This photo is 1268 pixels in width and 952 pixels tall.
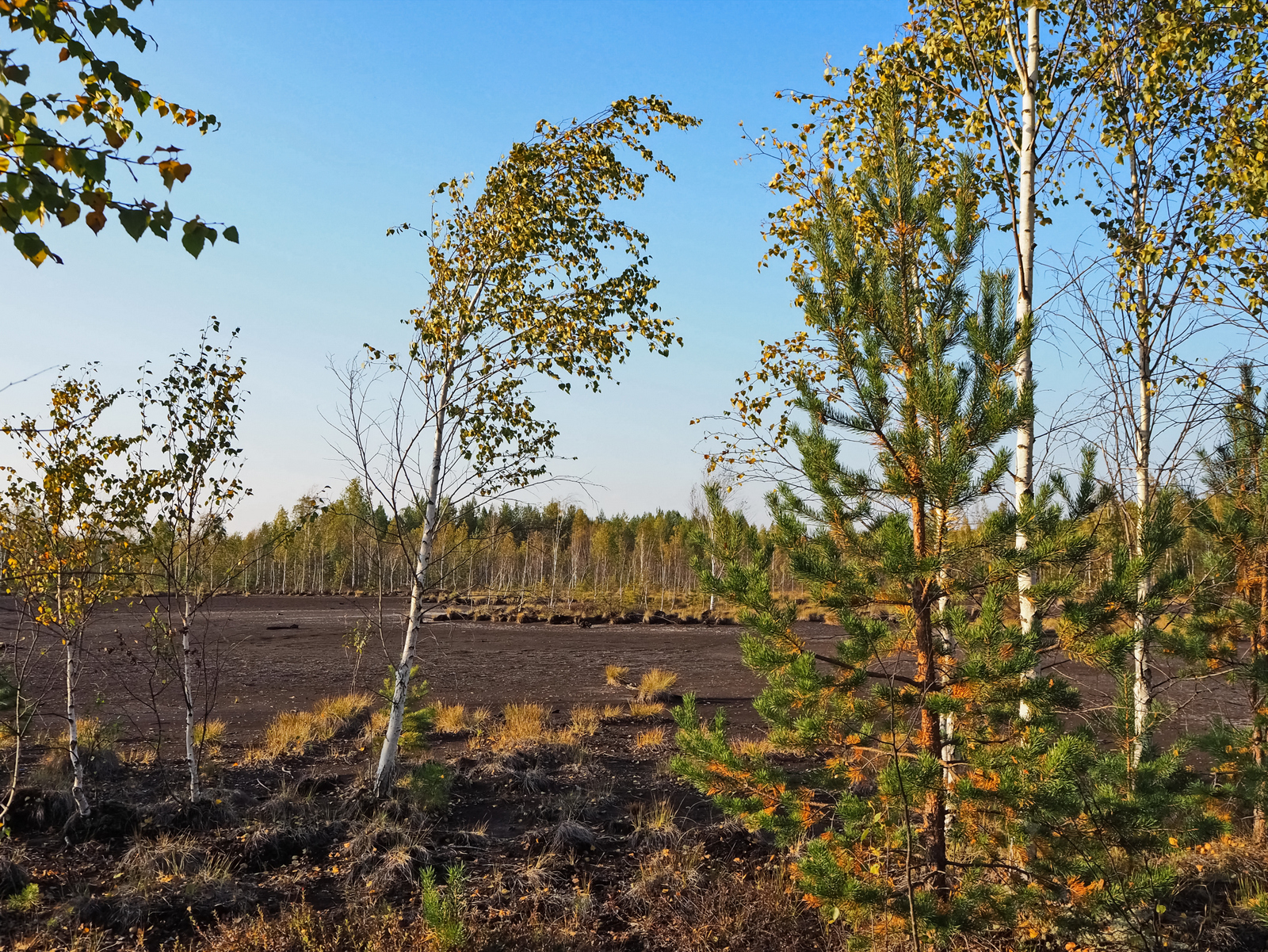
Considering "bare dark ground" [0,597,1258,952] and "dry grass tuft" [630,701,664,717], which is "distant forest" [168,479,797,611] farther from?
"bare dark ground" [0,597,1258,952]

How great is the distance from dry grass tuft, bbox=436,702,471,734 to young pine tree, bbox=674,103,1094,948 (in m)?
8.26

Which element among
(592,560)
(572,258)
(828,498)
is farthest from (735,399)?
(592,560)

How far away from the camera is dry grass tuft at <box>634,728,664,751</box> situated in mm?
11346

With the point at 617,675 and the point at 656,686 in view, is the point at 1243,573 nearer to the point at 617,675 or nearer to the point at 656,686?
the point at 656,686

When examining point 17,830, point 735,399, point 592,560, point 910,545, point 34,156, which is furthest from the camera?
point 592,560

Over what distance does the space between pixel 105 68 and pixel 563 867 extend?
242 inches

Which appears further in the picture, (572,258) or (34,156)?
(572,258)

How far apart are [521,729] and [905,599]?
8.31 metres

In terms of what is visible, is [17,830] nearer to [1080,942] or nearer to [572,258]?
[572,258]

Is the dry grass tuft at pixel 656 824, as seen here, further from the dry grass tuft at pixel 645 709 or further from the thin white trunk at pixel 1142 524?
the dry grass tuft at pixel 645 709

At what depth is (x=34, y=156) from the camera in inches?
86.7

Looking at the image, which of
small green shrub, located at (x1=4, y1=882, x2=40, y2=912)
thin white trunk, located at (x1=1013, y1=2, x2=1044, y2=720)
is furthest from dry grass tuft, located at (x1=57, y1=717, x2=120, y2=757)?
thin white trunk, located at (x1=1013, y1=2, x2=1044, y2=720)

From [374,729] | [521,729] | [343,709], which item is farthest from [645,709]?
[343,709]

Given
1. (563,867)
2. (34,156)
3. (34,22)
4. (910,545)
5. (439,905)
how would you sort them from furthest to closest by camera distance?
1. (563,867)
2. (439,905)
3. (910,545)
4. (34,22)
5. (34,156)
